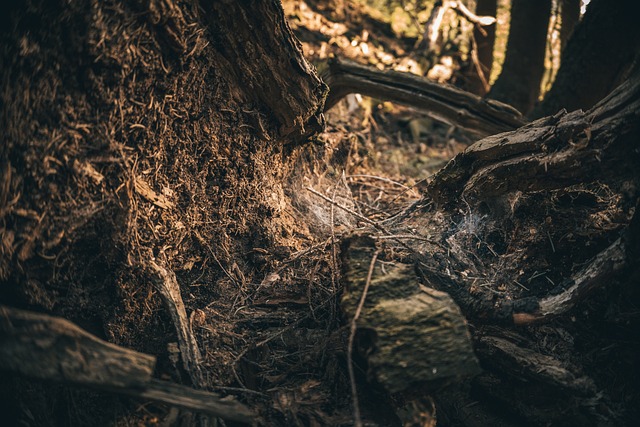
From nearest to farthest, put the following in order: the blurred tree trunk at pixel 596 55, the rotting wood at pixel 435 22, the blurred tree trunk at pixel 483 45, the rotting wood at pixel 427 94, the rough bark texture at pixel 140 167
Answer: the rough bark texture at pixel 140 167, the blurred tree trunk at pixel 596 55, the rotting wood at pixel 427 94, the rotting wood at pixel 435 22, the blurred tree trunk at pixel 483 45

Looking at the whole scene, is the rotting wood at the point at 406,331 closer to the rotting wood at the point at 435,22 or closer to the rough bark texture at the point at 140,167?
the rough bark texture at the point at 140,167

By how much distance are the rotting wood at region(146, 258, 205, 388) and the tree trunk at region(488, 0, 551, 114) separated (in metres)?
5.25

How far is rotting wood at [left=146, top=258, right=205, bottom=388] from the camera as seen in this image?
6.61 feet

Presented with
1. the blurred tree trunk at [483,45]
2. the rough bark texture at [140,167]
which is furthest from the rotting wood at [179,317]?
the blurred tree trunk at [483,45]

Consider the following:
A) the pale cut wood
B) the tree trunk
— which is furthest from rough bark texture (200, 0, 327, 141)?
the tree trunk

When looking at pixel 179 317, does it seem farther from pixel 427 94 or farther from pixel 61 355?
pixel 427 94

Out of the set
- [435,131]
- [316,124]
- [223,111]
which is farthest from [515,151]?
[435,131]

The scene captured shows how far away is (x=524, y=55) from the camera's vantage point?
5551mm

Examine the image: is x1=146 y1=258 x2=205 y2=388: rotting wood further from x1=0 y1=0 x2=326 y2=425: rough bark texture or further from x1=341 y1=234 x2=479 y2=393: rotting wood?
x1=341 y1=234 x2=479 y2=393: rotting wood

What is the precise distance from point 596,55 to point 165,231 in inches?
176

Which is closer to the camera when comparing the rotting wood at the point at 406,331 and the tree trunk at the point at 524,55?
the rotting wood at the point at 406,331

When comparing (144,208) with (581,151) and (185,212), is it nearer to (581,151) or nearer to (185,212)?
(185,212)

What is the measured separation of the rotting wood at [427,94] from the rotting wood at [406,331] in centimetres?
246

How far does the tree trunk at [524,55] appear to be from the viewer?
5.48 meters
